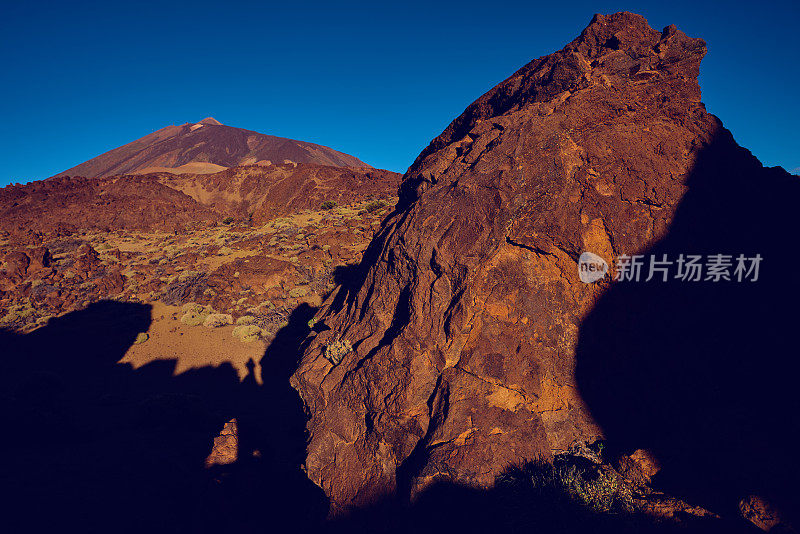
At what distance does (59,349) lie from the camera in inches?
458

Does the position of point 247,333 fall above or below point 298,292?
below

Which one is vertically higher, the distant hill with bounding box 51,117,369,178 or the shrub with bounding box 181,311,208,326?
the distant hill with bounding box 51,117,369,178

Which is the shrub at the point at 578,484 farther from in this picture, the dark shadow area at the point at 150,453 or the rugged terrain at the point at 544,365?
the dark shadow area at the point at 150,453

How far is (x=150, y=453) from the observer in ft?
19.2

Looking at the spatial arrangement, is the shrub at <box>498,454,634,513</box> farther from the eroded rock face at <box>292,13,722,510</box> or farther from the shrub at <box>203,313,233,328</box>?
the shrub at <box>203,313,233,328</box>

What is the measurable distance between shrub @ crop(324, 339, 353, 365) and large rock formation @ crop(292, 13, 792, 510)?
624 millimetres

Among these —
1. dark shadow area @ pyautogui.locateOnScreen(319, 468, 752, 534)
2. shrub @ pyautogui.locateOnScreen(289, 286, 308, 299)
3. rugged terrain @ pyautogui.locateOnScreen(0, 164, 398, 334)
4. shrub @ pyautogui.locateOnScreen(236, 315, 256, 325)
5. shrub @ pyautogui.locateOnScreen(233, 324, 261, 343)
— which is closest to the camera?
dark shadow area @ pyautogui.locateOnScreen(319, 468, 752, 534)

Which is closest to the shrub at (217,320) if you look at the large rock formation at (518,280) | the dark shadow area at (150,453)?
the dark shadow area at (150,453)

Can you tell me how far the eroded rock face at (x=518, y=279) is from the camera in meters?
4.18

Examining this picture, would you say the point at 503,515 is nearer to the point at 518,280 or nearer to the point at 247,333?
the point at 518,280

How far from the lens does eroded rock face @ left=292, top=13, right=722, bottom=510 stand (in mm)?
4184

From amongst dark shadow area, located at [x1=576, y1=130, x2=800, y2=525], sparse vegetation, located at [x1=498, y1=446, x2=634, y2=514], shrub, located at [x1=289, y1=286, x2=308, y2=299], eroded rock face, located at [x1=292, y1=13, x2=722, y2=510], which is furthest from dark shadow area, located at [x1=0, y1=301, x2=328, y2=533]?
dark shadow area, located at [x1=576, y1=130, x2=800, y2=525]

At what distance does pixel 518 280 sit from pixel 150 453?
6851 mm

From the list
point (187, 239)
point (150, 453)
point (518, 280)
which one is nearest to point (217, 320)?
point (150, 453)
